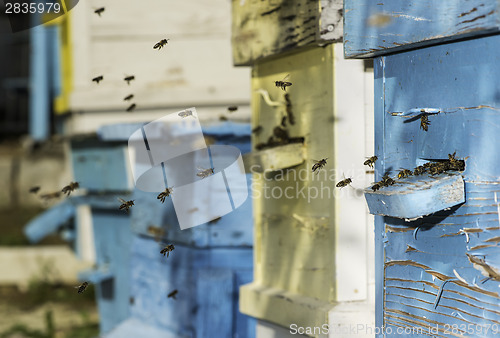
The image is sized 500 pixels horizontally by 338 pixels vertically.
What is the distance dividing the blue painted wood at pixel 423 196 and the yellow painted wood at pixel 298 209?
0.76 meters

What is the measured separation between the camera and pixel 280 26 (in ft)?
8.26

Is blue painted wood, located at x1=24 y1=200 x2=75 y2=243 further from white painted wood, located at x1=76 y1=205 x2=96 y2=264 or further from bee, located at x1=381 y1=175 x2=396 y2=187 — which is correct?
bee, located at x1=381 y1=175 x2=396 y2=187

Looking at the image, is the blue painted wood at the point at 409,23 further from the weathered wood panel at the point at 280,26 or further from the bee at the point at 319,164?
the bee at the point at 319,164

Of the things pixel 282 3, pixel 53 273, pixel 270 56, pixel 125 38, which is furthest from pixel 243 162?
pixel 53 273

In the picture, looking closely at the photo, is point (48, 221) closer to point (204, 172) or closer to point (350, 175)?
point (204, 172)

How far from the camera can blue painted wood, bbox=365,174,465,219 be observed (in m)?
1.57

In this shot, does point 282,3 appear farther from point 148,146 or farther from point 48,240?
point 48,240

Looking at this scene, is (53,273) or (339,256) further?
(53,273)

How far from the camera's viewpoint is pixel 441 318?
171 centimetres

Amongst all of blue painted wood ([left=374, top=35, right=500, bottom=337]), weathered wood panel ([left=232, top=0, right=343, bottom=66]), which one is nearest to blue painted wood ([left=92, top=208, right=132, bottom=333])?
weathered wood panel ([left=232, top=0, right=343, bottom=66])

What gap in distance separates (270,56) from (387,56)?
833 millimetres

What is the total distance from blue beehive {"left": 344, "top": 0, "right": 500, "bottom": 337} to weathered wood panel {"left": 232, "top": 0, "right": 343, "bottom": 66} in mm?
399

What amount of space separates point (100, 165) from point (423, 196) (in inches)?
137

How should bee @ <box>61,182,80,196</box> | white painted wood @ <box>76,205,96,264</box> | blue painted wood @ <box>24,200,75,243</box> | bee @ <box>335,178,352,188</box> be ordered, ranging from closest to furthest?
bee @ <box>335,178,352,188</box>
bee @ <box>61,182,80,196</box>
blue painted wood @ <box>24,200,75,243</box>
white painted wood @ <box>76,205,96,264</box>
